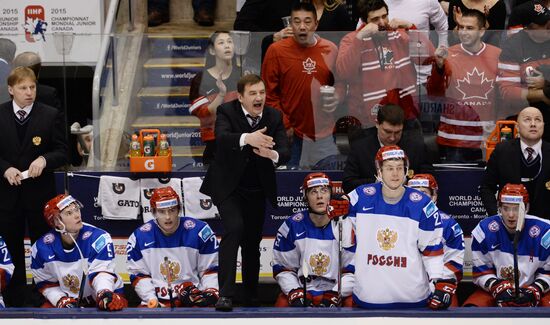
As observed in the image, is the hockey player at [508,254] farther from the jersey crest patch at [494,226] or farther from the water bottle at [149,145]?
the water bottle at [149,145]

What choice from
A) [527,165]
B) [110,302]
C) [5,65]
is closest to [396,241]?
[110,302]

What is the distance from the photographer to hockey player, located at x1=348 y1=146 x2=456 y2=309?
8.33 m

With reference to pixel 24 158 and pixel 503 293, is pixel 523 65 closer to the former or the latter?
pixel 503 293

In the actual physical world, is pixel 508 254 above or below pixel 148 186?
below

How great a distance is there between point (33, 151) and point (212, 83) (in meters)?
1.62

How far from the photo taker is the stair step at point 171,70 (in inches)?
426

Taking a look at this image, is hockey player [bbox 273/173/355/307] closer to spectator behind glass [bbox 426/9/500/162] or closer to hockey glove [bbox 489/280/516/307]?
hockey glove [bbox 489/280/516/307]

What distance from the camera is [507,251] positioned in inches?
386

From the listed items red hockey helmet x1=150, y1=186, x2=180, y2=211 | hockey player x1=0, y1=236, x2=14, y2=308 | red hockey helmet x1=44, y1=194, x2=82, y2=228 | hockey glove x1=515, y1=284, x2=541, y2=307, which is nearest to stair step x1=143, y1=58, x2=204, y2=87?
red hockey helmet x1=150, y1=186, x2=180, y2=211
